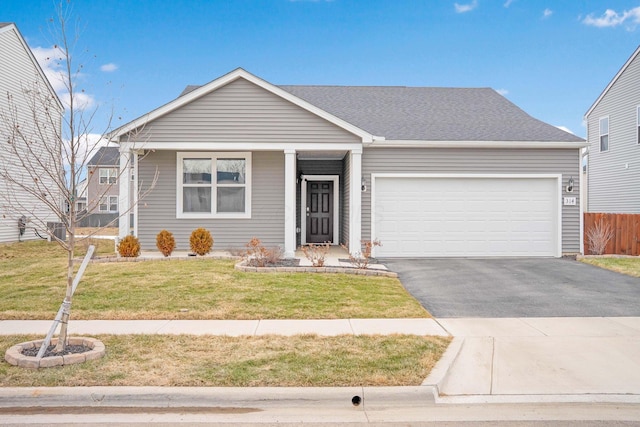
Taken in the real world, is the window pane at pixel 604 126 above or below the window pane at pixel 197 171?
above

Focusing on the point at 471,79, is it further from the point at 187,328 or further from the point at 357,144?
the point at 187,328

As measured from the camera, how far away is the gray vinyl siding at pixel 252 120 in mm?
13195

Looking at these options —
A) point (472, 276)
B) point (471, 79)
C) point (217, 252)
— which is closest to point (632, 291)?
point (472, 276)

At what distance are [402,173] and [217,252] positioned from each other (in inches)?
221

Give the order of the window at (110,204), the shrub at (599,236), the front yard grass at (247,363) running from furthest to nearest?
the window at (110,204) < the shrub at (599,236) < the front yard grass at (247,363)

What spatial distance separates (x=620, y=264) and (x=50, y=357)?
12.3m

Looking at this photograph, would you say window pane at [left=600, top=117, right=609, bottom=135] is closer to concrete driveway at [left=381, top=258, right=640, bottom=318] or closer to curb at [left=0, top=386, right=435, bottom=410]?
concrete driveway at [left=381, top=258, right=640, bottom=318]

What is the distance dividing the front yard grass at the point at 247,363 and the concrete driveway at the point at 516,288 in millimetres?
2326

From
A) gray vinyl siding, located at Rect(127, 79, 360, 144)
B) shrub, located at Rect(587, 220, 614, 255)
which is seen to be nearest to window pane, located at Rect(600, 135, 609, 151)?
shrub, located at Rect(587, 220, 614, 255)

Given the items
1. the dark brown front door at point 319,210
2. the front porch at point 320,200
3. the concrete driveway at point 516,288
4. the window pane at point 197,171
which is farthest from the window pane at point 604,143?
the window pane at point 197,171

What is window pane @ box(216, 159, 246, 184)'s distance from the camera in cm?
1423

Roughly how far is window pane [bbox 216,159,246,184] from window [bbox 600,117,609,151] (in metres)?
16.9

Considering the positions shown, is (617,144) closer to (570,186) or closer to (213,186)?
(570,186)

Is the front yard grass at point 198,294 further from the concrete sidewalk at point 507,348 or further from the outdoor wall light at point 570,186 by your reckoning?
the outdoor wall light at point 570,186
